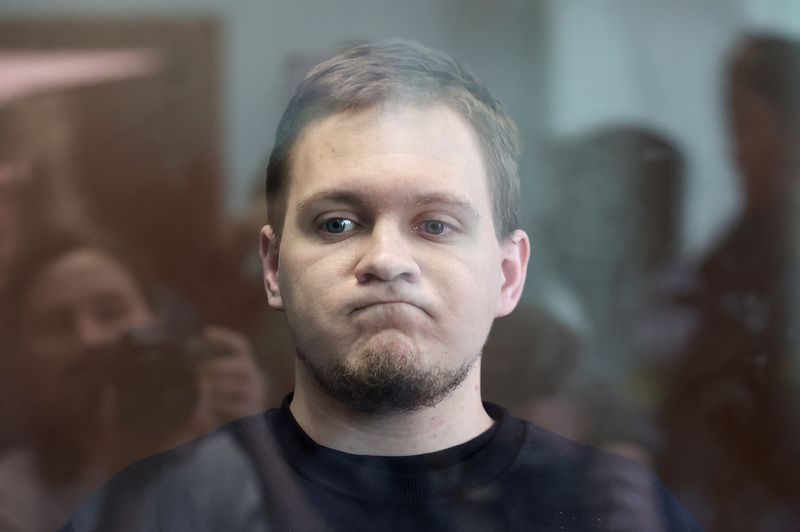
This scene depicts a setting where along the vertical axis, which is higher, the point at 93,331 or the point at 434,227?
the point at 434,227

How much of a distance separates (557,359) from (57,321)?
2.05 feet

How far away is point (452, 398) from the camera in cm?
110

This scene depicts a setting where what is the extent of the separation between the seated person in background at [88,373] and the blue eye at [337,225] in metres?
0.19

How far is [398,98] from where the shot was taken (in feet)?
3.49

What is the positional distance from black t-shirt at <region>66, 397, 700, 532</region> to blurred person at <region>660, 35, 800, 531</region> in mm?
135

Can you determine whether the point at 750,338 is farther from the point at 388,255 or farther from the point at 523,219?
the point at 388,255

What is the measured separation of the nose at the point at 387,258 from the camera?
100cm

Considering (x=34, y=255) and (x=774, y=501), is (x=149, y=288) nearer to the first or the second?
(x=34, y=255)

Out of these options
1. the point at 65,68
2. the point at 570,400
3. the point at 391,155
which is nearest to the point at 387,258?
the point at 391,155

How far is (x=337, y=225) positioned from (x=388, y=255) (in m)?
0.08

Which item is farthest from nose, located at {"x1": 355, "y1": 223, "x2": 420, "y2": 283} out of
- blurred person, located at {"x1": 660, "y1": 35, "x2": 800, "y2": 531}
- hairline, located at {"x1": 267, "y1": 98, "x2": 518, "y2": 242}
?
blurred person, located at {"x1": 660, "y1": 35, "x2": 800, "y2": 531}

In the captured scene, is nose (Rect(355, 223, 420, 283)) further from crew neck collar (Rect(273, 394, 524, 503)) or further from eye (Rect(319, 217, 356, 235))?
crew neck collar (Rect(273, 394, 524, 503))

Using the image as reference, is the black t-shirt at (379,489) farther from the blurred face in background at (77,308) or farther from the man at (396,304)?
the blurred face in background at (77,308)

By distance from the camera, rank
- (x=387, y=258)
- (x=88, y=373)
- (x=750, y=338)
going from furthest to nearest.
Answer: (x=750, y=338)
(x=88, y=373)
(x=387, y=258)
